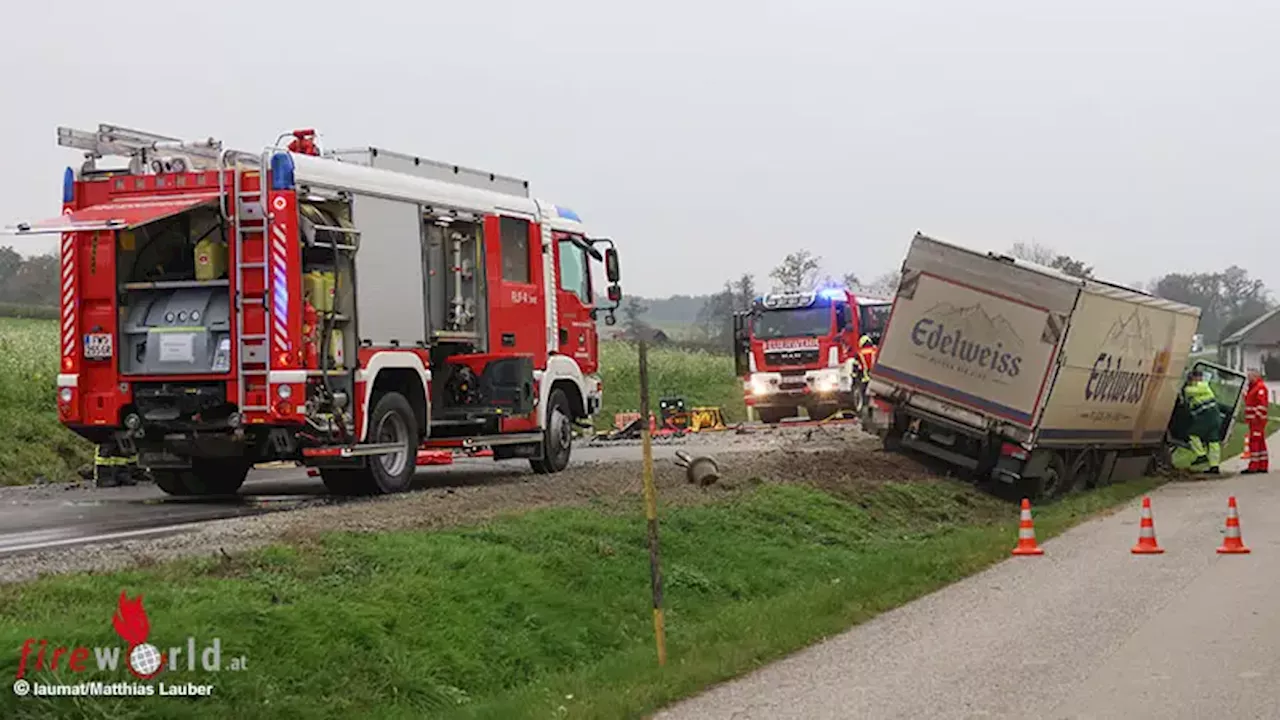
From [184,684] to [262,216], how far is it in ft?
25.6

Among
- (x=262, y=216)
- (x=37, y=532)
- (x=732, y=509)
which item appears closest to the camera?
(x=37, y=532)

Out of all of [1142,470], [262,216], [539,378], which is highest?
[262,216]

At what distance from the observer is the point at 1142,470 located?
25.7 metres

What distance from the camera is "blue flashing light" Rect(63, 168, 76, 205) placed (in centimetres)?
1513

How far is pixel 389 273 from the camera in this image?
16031 millimetres

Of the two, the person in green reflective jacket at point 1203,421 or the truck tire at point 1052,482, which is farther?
the person in green reflective jacket at point 1203,421

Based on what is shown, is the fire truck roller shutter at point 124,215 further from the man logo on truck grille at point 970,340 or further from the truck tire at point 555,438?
the man logo on truck grille at point 970,340

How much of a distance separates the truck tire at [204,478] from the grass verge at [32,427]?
5.07 metres

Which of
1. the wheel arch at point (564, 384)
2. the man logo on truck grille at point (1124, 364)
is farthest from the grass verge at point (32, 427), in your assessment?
the man logo on truck grille at point (1124, 364)

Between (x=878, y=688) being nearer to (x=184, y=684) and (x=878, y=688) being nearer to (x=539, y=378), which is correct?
(x=184, y=684)

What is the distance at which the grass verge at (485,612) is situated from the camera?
25.6ft

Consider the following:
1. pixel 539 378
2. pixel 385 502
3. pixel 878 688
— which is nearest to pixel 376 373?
pixel 385 502

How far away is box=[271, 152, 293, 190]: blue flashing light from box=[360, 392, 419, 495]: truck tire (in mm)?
2621

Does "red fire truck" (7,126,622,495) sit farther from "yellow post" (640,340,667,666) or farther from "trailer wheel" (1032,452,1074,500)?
"trailer wheel" (1032,452,1074,500)
